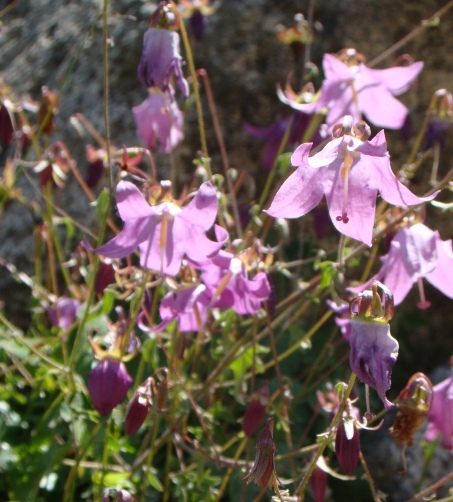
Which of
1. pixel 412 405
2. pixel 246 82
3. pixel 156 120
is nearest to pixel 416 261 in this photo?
pixel 412 405

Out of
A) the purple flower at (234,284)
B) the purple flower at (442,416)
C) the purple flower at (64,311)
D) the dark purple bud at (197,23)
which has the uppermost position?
the dark purple bud at (197,23)

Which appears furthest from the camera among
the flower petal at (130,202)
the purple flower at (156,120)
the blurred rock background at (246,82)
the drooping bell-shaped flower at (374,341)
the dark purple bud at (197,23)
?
the blurred rock background at (246,82)

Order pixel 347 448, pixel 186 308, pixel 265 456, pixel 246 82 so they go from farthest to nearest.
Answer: pixel 246 82 < pixel 186 308 < pixel 347 448 < pixel 265 456

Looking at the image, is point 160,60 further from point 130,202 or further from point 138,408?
point 138,408

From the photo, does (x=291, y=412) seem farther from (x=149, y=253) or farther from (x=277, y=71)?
(x=277, y=71)

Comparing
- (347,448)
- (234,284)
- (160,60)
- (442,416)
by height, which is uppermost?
(160,60)

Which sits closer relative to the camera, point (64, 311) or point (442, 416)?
point (442, 416)

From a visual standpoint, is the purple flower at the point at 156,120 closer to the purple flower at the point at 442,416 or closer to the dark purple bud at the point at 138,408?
the dark purple bud at the point at 138,408

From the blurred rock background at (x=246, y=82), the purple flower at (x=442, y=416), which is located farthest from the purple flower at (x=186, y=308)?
the blurred rock background at (x=246, y=82)
